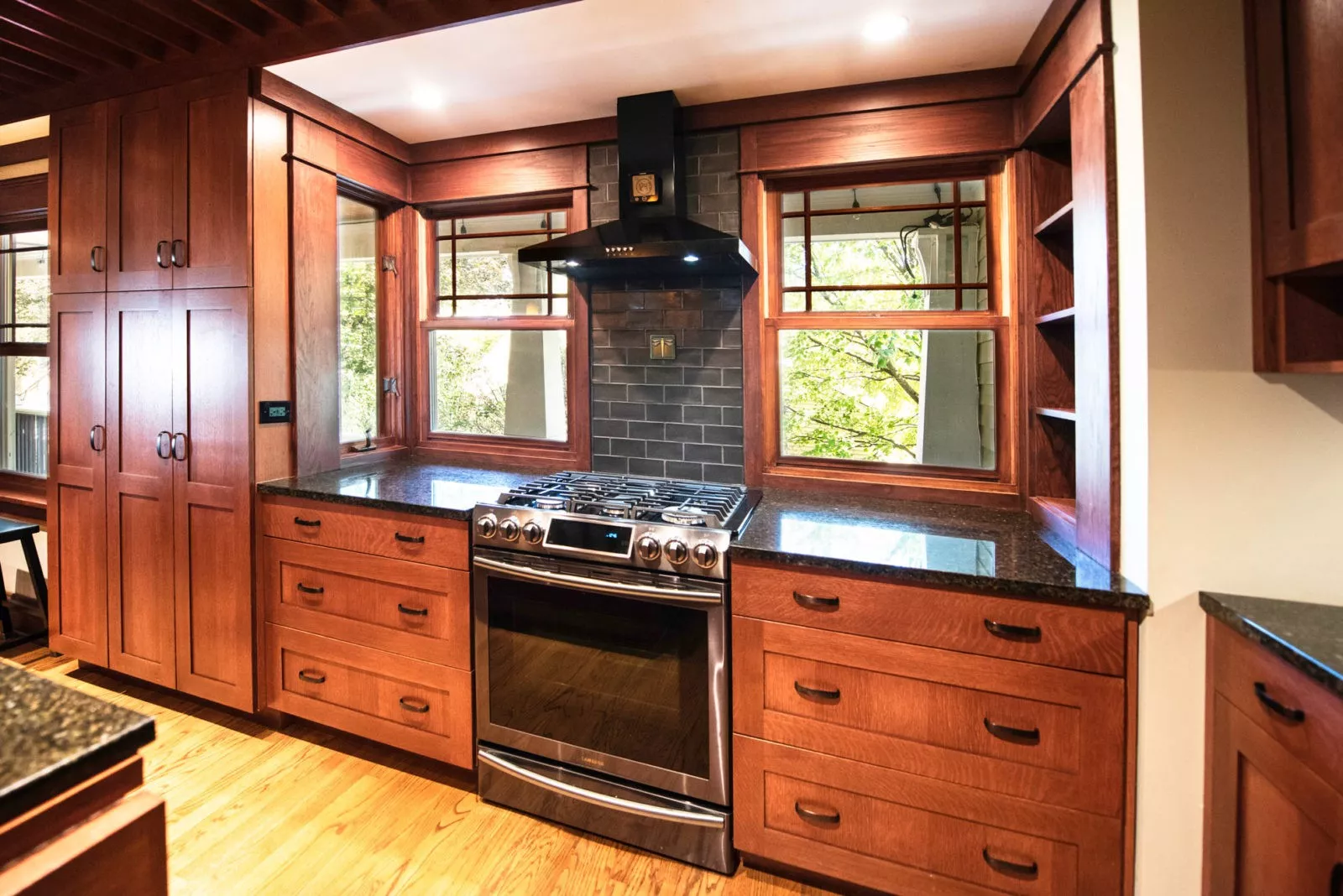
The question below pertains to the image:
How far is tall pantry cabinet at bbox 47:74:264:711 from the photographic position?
92.1 inches

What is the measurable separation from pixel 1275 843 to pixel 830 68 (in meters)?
2.33

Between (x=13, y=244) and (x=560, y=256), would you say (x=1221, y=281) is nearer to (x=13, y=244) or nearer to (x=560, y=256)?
(x=560, y=256)

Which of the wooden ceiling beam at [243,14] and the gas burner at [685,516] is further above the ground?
the wooden ceiling beam at [243,14]

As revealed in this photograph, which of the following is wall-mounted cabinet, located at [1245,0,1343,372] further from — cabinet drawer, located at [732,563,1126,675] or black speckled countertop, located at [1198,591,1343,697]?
cabinet drawer, located at [732,563,1126,675]

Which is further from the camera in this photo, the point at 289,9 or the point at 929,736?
the point at 289,9

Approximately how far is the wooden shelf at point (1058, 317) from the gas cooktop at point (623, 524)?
1.10m

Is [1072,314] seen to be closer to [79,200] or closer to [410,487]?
[410,487]

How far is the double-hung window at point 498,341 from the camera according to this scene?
286 cm

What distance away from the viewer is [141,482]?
2.53 meters

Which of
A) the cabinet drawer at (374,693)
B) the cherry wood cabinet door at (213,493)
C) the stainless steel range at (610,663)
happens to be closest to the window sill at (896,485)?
the stainless steel range at (610,663)

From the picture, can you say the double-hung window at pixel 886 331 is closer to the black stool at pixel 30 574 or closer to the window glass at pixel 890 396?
the window glass at pixel 890 396

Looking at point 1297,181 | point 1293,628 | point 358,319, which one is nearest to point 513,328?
point 358,319

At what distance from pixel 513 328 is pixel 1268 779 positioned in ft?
9.13

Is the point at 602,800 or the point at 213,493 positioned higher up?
the point at 213,493
